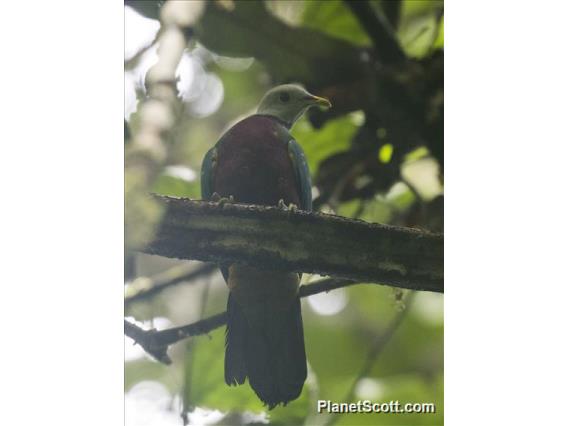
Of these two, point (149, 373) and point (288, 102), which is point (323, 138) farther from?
point (149, 373)

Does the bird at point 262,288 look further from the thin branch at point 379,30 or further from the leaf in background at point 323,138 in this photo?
the thin branch at point 379,30

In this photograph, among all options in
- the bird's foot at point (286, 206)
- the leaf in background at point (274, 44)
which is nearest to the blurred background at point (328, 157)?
the leaf in background at point (274, 44)

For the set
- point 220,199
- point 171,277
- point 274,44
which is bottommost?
point 171,277

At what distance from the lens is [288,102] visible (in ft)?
7.82

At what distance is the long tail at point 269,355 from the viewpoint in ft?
7.43

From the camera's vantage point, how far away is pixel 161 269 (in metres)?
2.31

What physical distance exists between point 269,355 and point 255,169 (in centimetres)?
53

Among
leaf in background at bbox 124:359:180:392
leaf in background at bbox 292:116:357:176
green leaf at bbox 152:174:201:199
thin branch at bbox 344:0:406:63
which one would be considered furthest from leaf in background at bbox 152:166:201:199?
thin branch at bbox 344:0:406:63

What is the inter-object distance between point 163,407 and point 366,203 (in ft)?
2.75

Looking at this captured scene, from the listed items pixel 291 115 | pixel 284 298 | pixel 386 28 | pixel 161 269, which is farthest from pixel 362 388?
pixel 386 28

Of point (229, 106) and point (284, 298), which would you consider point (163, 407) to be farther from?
point (229, 106)

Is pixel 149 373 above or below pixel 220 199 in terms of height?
below

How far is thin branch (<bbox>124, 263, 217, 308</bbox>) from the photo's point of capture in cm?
230

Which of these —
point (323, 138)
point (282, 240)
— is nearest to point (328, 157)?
point (323, 138)
